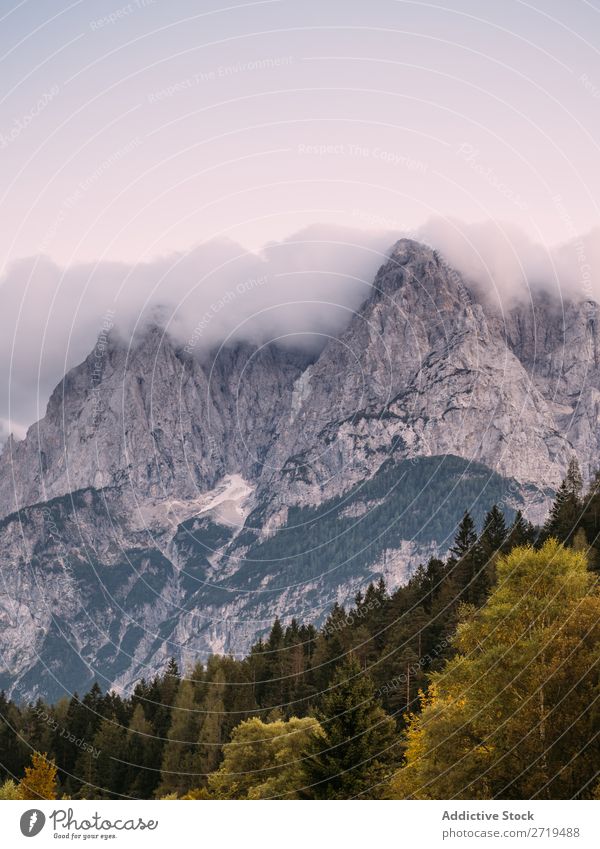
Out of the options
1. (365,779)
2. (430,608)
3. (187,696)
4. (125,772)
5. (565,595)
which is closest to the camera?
(565,595)

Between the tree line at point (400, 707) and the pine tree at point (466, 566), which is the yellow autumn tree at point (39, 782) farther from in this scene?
the pine tree at point (466, 566)

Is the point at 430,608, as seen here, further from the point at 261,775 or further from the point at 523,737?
the point at 523,737

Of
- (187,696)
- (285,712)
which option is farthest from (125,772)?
(285,712)

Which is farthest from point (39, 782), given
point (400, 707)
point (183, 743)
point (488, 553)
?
point (488, 553)

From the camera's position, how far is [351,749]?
69.6 metres

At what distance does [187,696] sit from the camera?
144 meters

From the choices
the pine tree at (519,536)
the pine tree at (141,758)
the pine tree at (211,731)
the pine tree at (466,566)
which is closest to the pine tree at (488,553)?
the pine tree at (466,566)

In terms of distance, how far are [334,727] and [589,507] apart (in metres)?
71.9

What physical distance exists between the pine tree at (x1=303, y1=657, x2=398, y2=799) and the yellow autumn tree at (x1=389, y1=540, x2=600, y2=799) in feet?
16.3

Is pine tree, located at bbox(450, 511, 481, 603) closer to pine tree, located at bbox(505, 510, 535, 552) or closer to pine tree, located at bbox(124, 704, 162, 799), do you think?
pine tree, located at bbox(505, 510, 535, 552)

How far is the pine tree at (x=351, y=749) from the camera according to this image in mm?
68562

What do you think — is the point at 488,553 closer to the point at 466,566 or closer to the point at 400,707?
the point at 466,566

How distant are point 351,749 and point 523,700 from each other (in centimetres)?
1825

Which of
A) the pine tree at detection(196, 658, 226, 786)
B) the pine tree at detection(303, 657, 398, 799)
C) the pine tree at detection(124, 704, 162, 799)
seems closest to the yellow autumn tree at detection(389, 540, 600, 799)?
the pine tree at detection(303, 657, 398, 799)
